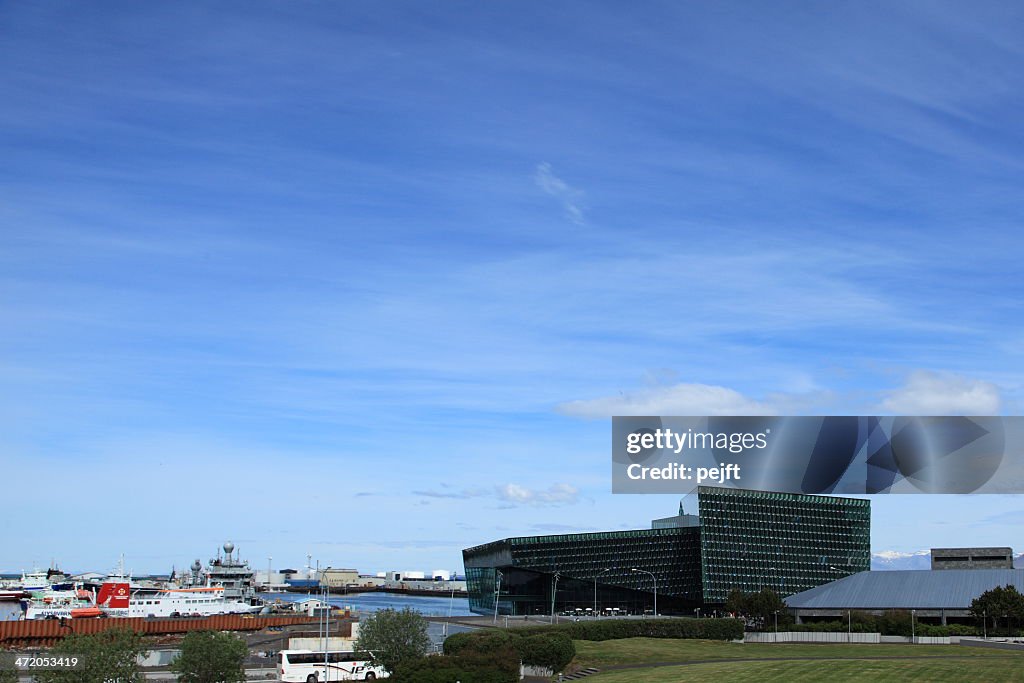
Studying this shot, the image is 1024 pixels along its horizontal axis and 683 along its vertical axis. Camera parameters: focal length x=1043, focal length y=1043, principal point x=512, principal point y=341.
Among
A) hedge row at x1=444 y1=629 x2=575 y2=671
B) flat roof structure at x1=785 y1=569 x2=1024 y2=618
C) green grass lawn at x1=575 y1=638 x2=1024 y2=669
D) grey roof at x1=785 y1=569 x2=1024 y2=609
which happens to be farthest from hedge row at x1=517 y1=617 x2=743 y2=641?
grey roof at x1=785 y1=569 x2=1024 y2=609

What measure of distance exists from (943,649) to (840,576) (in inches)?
3429

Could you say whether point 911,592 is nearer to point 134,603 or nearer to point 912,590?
point 912,590

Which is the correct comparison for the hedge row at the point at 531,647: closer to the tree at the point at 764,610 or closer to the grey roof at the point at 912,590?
the tree at the point at 764,610

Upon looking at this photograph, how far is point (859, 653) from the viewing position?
94.4 meters

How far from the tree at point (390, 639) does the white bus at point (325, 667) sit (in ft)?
4.94

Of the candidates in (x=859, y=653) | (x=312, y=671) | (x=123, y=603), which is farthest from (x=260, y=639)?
(x=859, y=653)

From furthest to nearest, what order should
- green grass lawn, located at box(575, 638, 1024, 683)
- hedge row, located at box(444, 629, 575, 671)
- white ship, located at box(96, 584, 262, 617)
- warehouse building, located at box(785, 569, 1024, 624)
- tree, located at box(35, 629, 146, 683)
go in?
white ship, located at box(96, 584, 262, 617), warehouse building, located at box(785, 569, 1024, 624), hedge row, located at box(444, 629, 575, 671), green grass lawn, located at box(575, 638, 1024, 683), tree, located at box(35, 629, 146, 683)

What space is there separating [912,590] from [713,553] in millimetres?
34504

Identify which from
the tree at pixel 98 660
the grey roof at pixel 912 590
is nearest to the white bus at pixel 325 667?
the tree at pixel 98 660

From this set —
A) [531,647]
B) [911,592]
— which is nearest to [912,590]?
[911,592]

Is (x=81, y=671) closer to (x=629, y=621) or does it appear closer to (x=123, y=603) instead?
(x=629, y=621)

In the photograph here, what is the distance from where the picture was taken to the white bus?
273 ft

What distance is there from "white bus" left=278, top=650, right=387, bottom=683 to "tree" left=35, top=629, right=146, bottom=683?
70.8 ft

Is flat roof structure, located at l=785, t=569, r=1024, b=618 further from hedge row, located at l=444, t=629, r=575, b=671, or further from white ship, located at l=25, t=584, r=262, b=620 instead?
white ship, located at l=25, t=584, r=262, b=620
